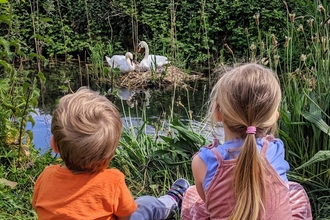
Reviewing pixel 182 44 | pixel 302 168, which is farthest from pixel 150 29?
pixel 302 168

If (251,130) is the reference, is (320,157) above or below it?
below

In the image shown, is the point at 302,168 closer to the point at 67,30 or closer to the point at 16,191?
the point at 16,191

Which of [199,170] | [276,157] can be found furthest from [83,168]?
[276,157]

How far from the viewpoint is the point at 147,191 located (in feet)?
9.70

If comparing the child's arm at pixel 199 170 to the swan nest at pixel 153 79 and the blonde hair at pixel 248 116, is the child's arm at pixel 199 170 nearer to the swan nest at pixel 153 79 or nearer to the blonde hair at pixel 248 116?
the blonde hair at pixel 248 116

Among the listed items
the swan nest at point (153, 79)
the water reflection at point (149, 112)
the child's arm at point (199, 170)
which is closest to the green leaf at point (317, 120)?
the water reflection at point (149, 112)

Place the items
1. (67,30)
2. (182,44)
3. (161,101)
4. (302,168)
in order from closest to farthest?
(302,168) → (161,101) → (182,44) → (67,30)

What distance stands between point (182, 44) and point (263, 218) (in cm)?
772

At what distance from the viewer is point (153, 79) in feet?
24.0

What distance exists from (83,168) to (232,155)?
A: 57cm

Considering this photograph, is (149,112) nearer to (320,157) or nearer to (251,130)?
(320,157)

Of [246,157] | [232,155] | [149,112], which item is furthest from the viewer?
[149,112]

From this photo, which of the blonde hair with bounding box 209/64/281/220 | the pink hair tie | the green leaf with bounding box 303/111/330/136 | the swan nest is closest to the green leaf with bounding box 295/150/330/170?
the green leaf with bounding box 303/111/330/136

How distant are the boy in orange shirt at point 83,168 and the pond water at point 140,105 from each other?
1.73 metres
